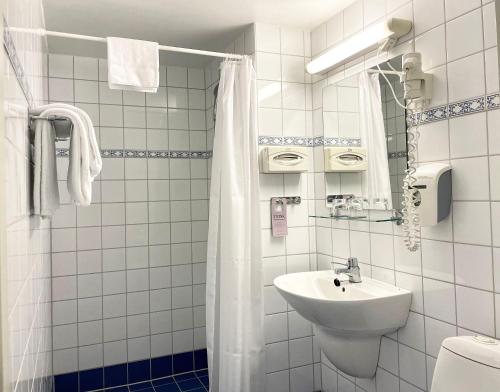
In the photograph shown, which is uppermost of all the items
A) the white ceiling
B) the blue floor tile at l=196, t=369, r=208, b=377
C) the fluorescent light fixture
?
the white ceiling

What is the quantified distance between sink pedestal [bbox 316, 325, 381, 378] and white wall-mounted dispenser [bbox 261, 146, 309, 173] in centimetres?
91

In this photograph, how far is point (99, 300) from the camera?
9.32 feet

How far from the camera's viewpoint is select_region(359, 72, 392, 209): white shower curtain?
1.99 m

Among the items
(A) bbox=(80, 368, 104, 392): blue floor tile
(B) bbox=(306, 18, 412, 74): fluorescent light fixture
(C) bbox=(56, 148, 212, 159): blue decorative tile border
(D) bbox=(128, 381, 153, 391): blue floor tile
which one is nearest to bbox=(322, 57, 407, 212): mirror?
(B) bbox=(306, 18, 412, 74): fluorescent light fixture

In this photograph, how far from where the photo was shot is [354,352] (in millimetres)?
1963

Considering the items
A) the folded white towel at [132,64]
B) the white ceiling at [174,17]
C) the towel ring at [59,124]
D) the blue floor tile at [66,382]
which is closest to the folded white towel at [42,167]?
the towel ring at [59,124]

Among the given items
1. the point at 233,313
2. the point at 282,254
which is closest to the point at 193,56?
the point at 282,254

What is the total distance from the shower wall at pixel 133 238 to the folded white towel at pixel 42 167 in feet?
4.93

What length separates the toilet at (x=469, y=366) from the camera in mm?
1252

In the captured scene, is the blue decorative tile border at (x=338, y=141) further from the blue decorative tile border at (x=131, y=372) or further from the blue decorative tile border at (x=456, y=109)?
the blue decorative tile border at (x=131, y=372)

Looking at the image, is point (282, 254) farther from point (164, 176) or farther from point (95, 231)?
point (95, 231)

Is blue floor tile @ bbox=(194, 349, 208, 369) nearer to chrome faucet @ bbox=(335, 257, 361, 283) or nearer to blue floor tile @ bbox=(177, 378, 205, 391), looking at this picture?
blue floor tile @ bbox=(177, 378, 205, 391)

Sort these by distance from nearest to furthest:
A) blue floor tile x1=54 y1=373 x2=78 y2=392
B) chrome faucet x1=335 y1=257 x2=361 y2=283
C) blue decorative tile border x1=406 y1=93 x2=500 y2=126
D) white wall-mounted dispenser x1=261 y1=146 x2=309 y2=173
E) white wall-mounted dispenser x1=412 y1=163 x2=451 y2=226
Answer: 1. blue decorative tile border x1=406 y1=93 x2=500 y2=126
2. white wall-mounted dispenser x1=412 y1=163 x2=451 y2=226
3. chrome faucet x1=335 y1=257 x2=361 y2=283
4. white wall-mounted dispenser x1=261 y1=146 x2=309 y2=173
5. blue floor tile x1=54 y1=373 x2=78 y2=392

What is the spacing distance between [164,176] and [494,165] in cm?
224
